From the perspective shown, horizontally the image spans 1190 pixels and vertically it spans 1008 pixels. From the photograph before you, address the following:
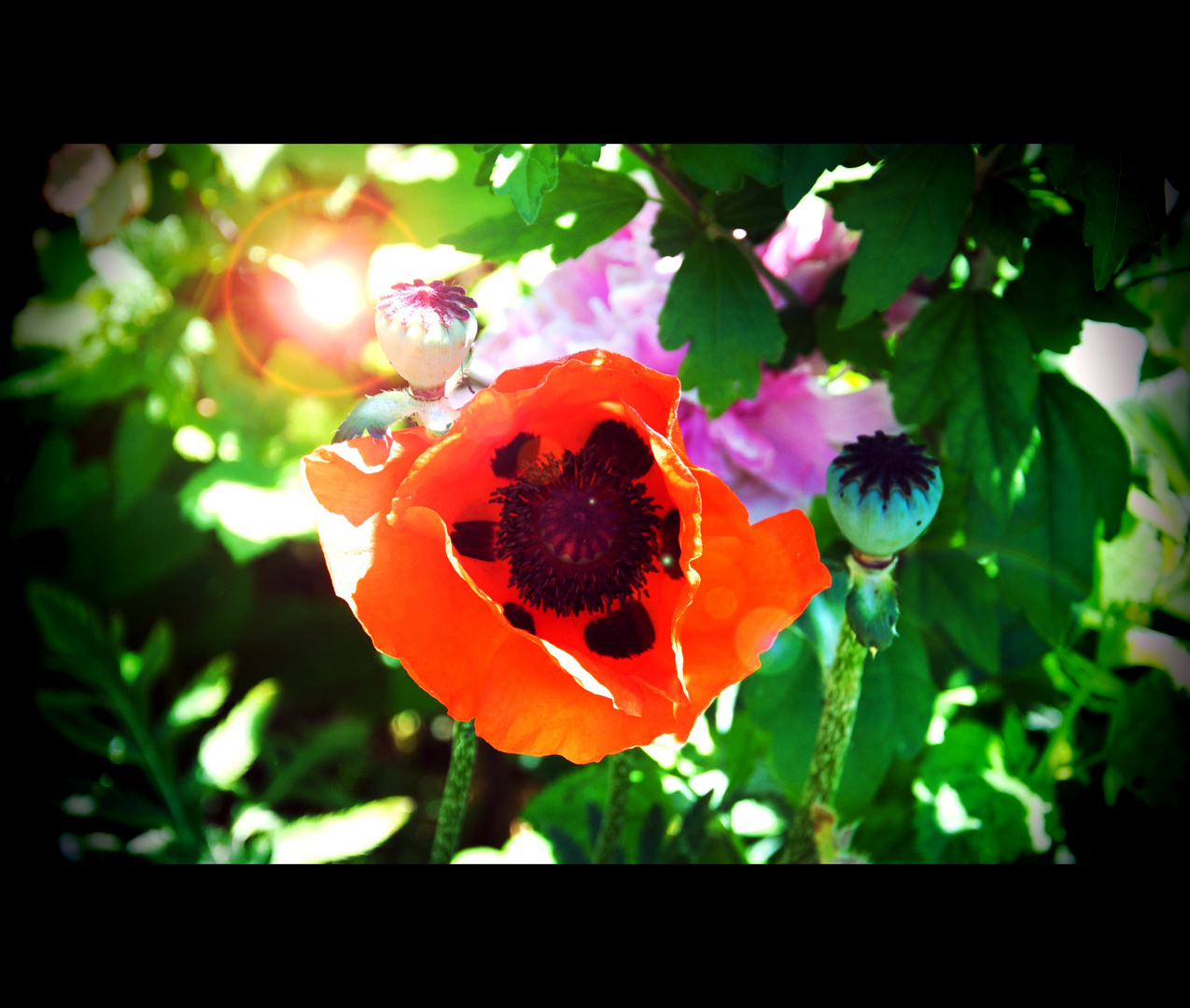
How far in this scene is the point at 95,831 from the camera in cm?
105

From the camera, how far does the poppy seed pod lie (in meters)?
0.54

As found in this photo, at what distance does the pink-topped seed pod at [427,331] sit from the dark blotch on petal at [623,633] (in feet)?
0.63

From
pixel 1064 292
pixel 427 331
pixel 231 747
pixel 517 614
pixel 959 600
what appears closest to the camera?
pixel 427 331

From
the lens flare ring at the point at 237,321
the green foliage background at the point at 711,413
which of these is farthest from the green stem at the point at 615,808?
the lens flare ring at the point at 237,321

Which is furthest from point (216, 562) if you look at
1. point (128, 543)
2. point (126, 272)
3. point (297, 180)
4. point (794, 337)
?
point (794, 337)

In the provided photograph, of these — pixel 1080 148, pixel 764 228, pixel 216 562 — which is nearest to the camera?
pixel 1080 148

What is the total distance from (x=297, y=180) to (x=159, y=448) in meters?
0.41

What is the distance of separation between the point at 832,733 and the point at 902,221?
37 cm

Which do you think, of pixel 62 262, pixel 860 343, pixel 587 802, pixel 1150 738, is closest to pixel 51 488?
pixel 62 262

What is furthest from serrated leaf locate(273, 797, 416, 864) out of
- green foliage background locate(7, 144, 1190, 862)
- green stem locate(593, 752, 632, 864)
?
green stem locate(593, 752, 632, 864)

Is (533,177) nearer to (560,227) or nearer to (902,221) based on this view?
(560,227)

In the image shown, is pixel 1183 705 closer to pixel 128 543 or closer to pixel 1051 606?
pixel 1051 606

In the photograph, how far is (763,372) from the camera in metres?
0.77

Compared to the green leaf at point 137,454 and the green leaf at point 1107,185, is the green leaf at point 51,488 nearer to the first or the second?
the green leaf at point 137,454
